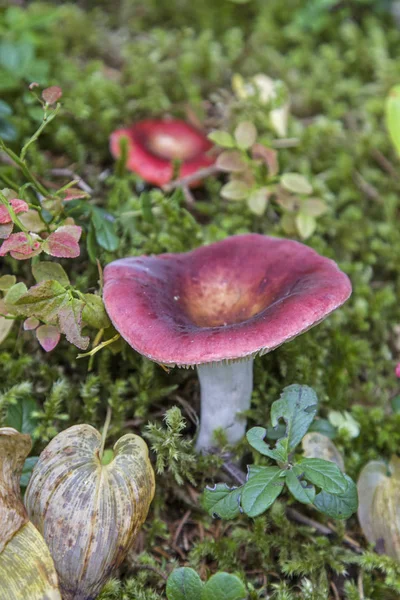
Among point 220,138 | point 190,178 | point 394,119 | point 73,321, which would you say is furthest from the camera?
point 190,178

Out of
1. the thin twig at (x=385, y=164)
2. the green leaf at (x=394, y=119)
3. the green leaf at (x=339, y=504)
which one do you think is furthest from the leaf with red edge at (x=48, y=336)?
the thin twig at (x=385, y=164)

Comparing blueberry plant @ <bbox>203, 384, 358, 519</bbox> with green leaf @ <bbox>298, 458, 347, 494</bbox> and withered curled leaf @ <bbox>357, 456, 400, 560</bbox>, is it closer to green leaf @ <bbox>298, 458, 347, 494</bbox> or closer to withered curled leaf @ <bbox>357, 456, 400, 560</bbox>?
green leaf @ <bbox>298, 458, 347, 494</bbox>

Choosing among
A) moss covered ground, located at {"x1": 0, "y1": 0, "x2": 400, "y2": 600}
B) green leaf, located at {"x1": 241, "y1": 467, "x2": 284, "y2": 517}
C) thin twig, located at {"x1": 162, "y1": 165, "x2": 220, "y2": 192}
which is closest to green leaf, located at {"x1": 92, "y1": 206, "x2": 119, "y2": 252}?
moss covered ground, located at {"x1": 0, "y1": 0, "x2": 400, "y2": 600}

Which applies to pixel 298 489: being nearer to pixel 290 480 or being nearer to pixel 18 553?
pixel 290 480

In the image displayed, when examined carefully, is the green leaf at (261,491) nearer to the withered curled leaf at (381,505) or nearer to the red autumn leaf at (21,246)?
the withered curled leaf at (381,505)

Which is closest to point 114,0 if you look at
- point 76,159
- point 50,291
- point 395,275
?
point 76,159

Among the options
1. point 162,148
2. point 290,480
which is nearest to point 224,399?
point 290,480
